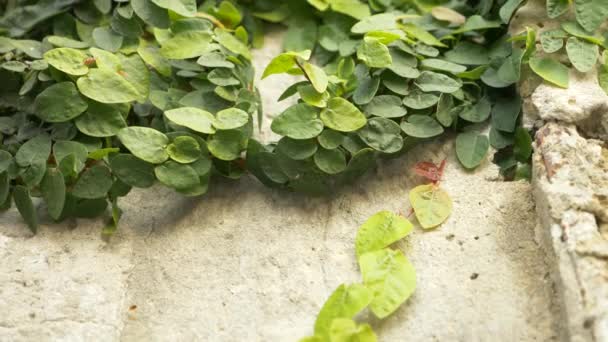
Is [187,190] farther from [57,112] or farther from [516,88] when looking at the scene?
[516,88]

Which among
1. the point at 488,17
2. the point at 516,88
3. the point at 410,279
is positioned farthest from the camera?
the point at 488,17

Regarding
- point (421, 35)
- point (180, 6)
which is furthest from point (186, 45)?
point (421, 35)

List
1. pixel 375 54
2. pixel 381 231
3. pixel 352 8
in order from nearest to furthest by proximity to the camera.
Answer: pixel 381 231 → pixel 375 54 → pixel 352 8

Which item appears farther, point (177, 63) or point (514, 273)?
point (177, 63)

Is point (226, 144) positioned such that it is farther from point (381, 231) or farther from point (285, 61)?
point (381, 231)

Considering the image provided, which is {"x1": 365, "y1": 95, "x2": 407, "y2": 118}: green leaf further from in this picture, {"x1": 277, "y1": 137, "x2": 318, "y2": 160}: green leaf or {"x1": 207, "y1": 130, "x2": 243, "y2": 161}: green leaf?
{"x1": 207, "y1": 130, "x2": 243, "y2": 161}: green leaf

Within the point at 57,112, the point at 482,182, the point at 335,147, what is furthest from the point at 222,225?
the point at 482,182

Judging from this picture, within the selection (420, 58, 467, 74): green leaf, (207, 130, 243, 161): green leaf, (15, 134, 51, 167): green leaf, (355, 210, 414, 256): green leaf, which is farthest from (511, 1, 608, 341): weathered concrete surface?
(15, 134, 51, 167): green leaf
